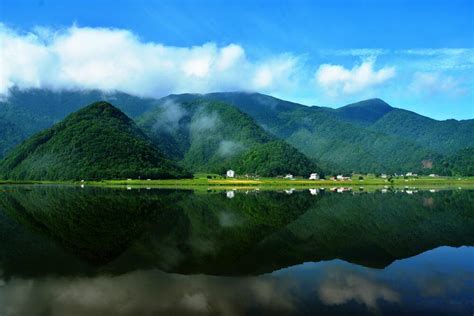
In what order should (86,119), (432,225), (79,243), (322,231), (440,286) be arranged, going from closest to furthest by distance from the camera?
(440,286), (79,243), (322,231), (432,225), (86,119)

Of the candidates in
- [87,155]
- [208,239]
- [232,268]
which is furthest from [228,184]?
[232,268]

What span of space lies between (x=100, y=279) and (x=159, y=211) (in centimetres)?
2425

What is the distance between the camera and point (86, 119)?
174 metres

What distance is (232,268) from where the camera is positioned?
1638cm

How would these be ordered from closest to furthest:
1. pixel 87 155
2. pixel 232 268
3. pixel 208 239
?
pixel 232 268, pixel 208 239, pixel 87 155

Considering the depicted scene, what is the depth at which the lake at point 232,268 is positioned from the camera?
12117 mm

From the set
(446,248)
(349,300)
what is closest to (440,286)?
(349,300)

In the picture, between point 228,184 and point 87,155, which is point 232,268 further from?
point 87,155

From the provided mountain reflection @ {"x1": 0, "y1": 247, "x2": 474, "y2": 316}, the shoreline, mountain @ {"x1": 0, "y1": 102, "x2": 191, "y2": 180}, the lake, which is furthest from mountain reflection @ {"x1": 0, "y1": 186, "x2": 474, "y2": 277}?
mountain @ {"x1": 0, "y1": 102, "x2": 191, "y2": 180}

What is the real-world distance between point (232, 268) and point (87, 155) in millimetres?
138309

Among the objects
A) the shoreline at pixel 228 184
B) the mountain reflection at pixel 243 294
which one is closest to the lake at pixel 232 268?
the mountain reflection at pixel 243 294

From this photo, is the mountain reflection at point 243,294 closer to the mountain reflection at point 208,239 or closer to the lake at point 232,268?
the lake at point 232,268

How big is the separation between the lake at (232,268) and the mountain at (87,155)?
11191 centimetres

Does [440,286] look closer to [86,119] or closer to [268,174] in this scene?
[268,174]
